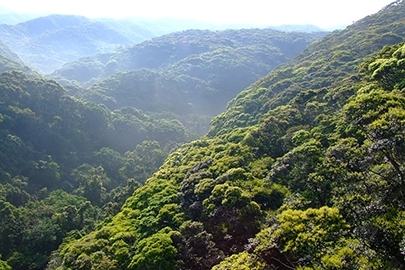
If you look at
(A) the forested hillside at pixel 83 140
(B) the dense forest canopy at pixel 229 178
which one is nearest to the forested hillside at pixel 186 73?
(A) the forested hillside at pixel 83 140

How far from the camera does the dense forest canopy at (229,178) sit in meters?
16.5

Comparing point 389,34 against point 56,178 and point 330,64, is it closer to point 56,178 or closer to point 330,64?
point 330,64

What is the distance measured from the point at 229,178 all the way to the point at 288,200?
5.82 meters

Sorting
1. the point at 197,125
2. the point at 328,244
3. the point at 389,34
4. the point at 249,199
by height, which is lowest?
the point at 197,125

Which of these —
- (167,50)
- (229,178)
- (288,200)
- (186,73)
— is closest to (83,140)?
(229,178)

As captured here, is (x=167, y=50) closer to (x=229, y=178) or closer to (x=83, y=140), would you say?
(x=83, y=140)

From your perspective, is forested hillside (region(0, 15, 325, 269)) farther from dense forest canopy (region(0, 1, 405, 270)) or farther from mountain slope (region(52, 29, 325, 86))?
mountain slope (region(52, 29, 325, 86))

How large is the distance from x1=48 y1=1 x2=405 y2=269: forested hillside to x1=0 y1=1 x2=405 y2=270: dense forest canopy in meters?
0.08

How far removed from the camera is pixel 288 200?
71.8 feet

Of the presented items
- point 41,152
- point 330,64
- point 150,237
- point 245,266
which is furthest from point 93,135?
point 245,266

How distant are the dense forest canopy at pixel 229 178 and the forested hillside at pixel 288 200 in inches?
3.0

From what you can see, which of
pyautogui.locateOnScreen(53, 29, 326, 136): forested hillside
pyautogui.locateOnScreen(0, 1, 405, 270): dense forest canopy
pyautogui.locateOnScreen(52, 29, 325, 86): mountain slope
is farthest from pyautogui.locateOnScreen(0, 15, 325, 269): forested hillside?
pyautogui.locateOnScreen(52, 29, 325, 86): mountain slope

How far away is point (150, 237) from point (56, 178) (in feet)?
145

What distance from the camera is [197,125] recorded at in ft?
368
